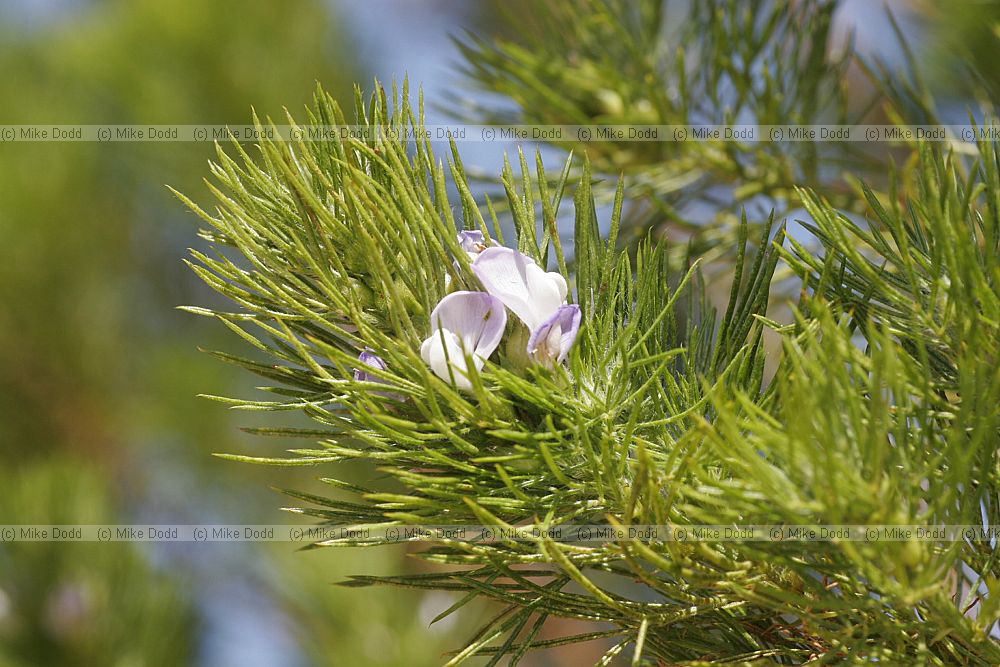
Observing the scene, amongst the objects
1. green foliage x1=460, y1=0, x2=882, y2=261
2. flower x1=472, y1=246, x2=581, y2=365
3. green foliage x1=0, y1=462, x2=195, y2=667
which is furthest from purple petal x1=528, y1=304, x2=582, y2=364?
green foliage x1=0, y1=462, x2=195, y2=667

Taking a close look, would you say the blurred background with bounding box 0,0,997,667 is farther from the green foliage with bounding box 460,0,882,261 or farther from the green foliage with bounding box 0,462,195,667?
the green foliage with bounding box 460,0,882,261

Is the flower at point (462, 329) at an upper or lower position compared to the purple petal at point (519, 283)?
lower

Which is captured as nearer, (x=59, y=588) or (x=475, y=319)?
(x=475, y=319)

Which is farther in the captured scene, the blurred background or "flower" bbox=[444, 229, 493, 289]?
the blurred background

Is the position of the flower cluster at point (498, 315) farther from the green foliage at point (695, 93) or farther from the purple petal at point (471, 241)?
the green foliage at point (695, 93)

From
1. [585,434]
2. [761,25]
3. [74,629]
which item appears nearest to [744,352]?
[585,434]

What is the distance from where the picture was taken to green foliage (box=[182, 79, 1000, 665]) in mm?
207

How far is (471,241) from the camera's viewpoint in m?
0.28

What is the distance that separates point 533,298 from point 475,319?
0.06 feet

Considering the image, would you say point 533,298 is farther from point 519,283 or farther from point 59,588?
point 59,588

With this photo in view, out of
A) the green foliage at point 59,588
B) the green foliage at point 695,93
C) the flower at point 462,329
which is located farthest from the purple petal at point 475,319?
the green foliage at point 59,588

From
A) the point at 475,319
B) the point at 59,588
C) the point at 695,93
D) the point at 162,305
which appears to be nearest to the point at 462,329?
the point at 475,319

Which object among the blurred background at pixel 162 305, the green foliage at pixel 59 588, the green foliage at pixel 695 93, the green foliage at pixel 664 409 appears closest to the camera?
the green foliage at pixel 664 409

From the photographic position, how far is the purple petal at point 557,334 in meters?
0.25
